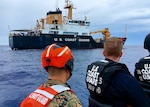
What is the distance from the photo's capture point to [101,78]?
8.87ft

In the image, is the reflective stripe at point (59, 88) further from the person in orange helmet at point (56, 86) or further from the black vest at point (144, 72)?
the black vest at point (144, 72)

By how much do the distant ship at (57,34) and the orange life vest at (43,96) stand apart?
5008cm

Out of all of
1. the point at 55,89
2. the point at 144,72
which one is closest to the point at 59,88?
the point at 55,89

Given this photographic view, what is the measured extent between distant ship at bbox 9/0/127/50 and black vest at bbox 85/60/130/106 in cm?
4909

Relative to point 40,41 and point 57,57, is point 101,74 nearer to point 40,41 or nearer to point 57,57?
point 57,57

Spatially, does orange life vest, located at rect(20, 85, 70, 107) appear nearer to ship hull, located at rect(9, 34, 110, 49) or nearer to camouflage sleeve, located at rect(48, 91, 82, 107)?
camouflage sleeve, located at rect(48, 91, 82, 107)

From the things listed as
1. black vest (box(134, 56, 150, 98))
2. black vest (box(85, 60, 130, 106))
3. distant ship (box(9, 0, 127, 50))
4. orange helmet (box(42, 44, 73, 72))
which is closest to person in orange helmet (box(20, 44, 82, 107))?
orange helmet (box(42, 44, 73, 72))

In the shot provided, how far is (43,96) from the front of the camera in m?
1.83

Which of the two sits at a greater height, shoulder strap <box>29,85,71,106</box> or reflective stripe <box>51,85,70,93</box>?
reflective stripe <box>51,85,70,93</box>

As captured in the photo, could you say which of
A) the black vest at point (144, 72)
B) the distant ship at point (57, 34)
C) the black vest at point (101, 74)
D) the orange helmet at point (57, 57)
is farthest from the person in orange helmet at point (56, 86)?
the distant ship at point (57, 34)

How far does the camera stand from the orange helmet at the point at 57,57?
6.57 feet

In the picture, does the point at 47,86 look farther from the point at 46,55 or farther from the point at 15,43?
the point at 15,43

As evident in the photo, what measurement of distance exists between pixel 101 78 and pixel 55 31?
51334 mm

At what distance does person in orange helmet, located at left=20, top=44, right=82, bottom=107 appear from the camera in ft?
5.90
